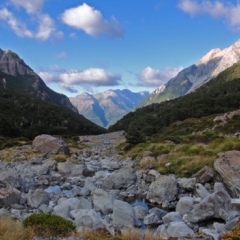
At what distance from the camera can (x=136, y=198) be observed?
22.0 metres

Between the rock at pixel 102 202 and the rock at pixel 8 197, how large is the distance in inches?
190

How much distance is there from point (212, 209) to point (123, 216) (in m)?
4.70

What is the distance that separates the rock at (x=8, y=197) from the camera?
18.3 metres

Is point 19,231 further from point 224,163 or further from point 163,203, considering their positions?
point 224,163

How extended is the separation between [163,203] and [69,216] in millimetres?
6716

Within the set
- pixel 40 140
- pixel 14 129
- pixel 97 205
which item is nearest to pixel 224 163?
pixel 97 205

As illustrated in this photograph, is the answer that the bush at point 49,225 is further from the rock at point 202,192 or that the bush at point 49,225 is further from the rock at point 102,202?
the rock at point 202,192

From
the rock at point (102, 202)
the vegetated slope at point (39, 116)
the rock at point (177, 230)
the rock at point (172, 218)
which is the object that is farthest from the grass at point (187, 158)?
the vegetated slope at point (39, 116)

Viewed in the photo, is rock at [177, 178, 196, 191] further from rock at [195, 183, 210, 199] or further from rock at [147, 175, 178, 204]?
rock at [195, 183, 210, 199]

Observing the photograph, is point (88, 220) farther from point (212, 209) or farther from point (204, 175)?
point (204, 175)

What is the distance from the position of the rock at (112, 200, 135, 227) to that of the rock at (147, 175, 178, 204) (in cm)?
482

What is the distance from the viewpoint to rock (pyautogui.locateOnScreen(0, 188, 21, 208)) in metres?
18.3

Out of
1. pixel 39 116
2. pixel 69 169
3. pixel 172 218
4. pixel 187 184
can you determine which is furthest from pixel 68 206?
pixel 39 116

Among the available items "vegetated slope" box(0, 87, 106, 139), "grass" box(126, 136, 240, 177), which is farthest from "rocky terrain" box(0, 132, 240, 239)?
"vegetated slope" box(0, 87, 106, 139)
